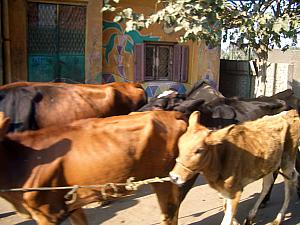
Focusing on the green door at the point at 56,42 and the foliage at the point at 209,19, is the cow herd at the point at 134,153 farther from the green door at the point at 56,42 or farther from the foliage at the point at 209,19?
the green door at the point at 56,42

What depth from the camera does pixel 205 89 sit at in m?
5.16

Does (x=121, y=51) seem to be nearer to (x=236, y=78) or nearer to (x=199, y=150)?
(x=236, y=78)

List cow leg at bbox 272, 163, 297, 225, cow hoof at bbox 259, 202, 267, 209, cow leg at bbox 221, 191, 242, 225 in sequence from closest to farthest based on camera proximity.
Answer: cow leg at bbox 221, 191, 242, 225 → cow leg at bbox 272, 163, 297, 225 → cow hoof at bbox 259, 202, 267, 209

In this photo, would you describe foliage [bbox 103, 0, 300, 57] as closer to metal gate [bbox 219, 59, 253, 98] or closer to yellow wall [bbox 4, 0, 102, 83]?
yellow wall [bbox 4, 0, 102, 83]

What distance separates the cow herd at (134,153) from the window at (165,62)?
6044 mm

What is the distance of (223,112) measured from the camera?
4.19 m

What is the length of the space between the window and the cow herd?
238 inches

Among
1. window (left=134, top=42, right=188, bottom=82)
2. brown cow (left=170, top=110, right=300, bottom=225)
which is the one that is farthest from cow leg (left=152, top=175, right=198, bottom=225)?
window (left=134, top=42, right=188, bottom=82)

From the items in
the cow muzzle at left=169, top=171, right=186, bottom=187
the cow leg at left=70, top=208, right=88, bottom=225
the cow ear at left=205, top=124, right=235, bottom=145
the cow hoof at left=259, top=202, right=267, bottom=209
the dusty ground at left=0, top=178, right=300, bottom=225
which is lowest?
the dusty ground at left=0, top=178, right=300, bottom=225

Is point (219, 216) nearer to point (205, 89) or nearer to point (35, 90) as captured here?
point (205, 89)

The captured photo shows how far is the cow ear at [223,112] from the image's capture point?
4.11 meters

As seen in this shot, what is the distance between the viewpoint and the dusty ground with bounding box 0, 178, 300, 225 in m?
4.33

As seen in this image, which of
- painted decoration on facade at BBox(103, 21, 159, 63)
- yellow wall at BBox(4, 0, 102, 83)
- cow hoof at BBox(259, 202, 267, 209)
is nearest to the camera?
cow hoof at BBox(259, 202, 267, 209)

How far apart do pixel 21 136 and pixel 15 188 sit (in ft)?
1.30
